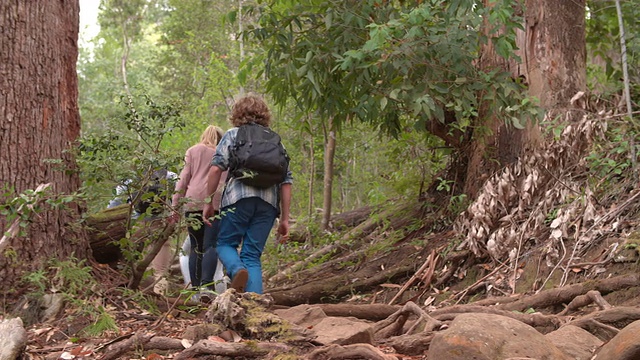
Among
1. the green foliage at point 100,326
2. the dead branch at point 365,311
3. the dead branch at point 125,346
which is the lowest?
the dead branch at point 365,311

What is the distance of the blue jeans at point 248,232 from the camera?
6680 millimetres

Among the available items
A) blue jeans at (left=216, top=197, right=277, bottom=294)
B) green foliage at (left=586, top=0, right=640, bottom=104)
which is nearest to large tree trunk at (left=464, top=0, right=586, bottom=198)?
green foliage at (left=586, top=0, right=640, bottom=104)

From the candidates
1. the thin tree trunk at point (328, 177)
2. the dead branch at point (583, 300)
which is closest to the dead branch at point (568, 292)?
the dead branch at point (583, 300)

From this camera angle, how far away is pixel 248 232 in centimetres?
682

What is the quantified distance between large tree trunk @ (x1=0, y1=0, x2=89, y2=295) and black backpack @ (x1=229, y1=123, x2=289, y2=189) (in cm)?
139

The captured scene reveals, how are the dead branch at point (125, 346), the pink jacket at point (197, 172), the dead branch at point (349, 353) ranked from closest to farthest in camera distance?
the dead branch at point (349, 353)
the dead branch at point (125, 346)
the pink jacket at point (197, 172)

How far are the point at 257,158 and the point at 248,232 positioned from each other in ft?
2.37

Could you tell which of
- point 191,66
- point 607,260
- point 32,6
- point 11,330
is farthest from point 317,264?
point 191,66

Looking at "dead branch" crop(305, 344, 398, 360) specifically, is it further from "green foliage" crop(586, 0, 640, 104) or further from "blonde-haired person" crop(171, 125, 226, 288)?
"green foliage" crop(586, 0, 640, 104)

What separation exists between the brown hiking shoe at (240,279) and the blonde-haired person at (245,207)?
1.28ft

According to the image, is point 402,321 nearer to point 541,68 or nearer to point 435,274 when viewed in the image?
point 435,274

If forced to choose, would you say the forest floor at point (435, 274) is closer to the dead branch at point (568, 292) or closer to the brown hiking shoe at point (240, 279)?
the dead branch at point (568, 292)

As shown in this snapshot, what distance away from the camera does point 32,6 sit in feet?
18.1

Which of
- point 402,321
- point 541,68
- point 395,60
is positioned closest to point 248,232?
point 395,60
